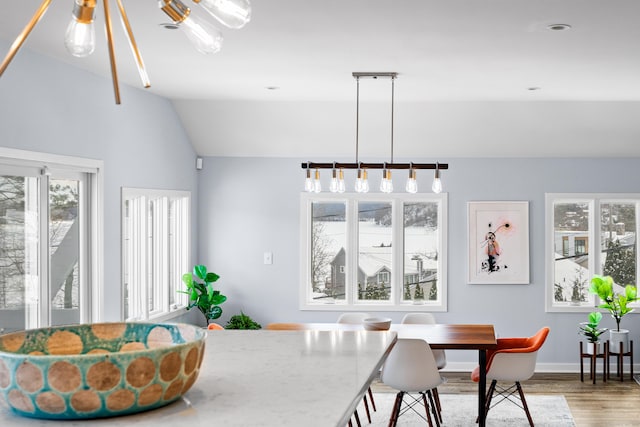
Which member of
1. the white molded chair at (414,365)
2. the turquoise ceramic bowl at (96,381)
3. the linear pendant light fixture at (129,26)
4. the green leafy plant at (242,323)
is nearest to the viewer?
the turquoise ceramic bowl at (96,381)

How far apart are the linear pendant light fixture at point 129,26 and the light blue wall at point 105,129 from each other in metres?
3.45

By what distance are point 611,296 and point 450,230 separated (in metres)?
1.68

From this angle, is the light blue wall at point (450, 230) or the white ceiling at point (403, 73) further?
the light blue wall at point (450, 230)

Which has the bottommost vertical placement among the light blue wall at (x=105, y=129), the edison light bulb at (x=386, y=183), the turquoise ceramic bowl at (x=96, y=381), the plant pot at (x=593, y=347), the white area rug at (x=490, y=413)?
the white area rug at (x=490, y=413)

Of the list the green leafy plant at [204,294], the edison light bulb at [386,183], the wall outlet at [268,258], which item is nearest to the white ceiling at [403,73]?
the edison light bulb at [386,183]

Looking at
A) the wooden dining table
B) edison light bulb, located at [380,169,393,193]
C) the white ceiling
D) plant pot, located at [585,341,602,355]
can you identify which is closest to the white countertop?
the white ceiling

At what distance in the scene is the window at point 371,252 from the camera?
8.11m

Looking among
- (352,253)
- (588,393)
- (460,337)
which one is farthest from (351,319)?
(588,393)

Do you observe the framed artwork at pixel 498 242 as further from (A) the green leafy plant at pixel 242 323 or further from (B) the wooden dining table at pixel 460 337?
(A) the green leafy plant at pixel 242 323

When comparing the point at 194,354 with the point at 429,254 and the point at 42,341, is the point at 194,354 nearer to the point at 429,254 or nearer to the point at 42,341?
the point at 42,341

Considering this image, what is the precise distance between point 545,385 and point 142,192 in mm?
4106

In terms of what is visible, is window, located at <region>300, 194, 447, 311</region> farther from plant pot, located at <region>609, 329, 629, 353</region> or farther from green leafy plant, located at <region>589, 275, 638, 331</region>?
plant pot, located at <region>609, 329, 629, 353</region>

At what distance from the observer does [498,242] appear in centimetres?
796

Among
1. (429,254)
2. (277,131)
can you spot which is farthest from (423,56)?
(429,254)
